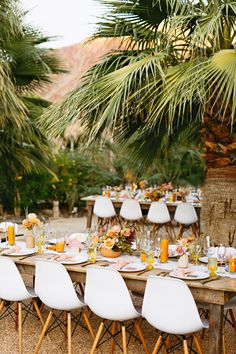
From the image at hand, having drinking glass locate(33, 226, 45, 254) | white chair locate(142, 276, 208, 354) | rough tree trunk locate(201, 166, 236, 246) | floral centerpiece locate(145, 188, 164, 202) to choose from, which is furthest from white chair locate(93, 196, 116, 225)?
white chair locate(142, 276, 208, 354)

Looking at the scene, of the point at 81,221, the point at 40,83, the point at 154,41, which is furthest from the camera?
the point at 81,221

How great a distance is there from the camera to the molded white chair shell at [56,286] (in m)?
3.70

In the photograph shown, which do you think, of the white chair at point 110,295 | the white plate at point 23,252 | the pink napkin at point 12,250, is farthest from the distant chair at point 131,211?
the white chair at point 110,295

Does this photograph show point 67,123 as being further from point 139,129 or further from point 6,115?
point 6,115

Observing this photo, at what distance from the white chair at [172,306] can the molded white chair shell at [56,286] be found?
651 millimetres

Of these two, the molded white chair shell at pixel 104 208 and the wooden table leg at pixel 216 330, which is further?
the molded white chair shell at pixel 104 208

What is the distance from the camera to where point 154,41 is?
5.09 metres

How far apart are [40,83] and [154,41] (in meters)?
3.26

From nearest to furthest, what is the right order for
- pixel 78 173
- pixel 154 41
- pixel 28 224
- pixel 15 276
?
pixel 15 276 < pixel 28 224 < pixel 154 41 < pixel 78 173

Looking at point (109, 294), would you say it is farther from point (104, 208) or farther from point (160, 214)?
point (104, 208)

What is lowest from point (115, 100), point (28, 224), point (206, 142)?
point (28, 224)

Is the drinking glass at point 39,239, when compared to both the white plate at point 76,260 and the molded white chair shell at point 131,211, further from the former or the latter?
the molded white chair shell at point 131,211

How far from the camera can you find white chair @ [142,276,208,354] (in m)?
3.21

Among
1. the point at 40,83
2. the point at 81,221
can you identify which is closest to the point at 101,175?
the point at 81,221
